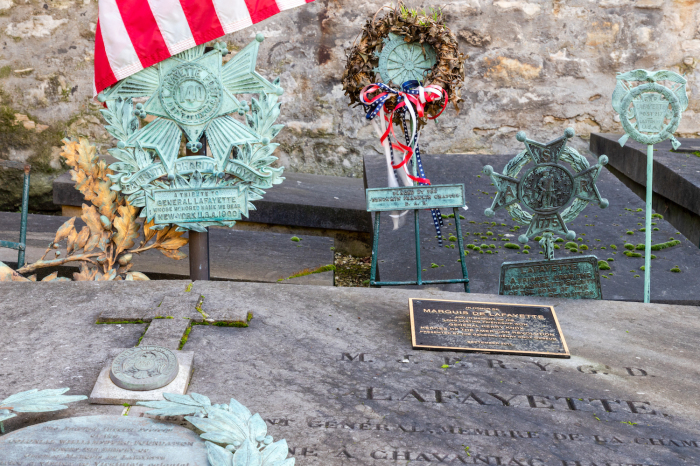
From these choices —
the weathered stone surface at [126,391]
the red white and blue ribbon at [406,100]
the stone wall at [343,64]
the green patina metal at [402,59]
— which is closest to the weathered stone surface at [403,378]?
the weathered stone surface at [126,391]

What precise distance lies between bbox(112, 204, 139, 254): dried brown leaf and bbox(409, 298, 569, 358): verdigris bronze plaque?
131cm

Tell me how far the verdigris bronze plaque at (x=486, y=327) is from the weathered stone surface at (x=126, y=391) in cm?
75

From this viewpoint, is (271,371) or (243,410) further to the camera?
(271,371)

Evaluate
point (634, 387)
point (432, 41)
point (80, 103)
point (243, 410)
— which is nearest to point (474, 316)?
point (634, 387)

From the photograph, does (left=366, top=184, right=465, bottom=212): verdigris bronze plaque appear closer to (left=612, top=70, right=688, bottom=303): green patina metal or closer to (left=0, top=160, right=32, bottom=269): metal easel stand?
(left=612, top=70, right=688, bottom=303): green patina metal

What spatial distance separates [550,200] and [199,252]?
4.95 ft

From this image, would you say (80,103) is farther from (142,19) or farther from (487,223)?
(487,223)

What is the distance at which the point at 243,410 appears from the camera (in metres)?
1.70

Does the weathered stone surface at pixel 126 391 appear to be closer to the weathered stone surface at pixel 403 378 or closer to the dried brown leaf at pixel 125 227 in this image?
the weathered stone surface at pixel 403 378

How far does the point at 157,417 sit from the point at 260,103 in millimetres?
1556

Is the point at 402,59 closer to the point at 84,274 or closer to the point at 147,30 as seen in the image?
the point at 147,30

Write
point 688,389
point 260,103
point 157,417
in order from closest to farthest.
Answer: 1. point 157,417
2. point 688,389
3. point 260,103

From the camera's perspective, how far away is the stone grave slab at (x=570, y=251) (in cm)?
292

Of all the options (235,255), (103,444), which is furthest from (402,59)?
(103,444)
